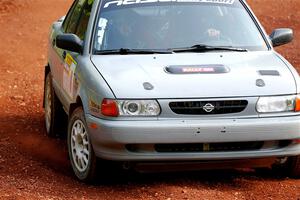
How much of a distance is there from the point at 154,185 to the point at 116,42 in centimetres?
145

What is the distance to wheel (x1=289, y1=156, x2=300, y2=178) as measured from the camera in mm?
7777

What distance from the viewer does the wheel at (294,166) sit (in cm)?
778

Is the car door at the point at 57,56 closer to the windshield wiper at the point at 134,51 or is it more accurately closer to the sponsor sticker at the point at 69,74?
the sponsor sticker at the point at 69,74

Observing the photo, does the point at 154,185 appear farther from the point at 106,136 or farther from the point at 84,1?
the point at 84,1

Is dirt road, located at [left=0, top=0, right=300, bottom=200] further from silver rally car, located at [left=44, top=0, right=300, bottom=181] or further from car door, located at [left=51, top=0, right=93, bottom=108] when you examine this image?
car door, located at [left=51, top=0, right=93, bottom=108]

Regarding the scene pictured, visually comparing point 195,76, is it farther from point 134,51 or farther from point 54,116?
point 54,116

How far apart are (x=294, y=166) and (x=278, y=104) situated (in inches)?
29.8

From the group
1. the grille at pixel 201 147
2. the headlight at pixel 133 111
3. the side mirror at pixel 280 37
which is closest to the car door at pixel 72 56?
the headlight at pixel 133 111

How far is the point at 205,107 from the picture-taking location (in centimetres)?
717

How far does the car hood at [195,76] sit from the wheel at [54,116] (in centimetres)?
179

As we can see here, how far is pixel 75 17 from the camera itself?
9391 mm

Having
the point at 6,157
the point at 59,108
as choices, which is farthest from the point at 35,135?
the point at 6,157

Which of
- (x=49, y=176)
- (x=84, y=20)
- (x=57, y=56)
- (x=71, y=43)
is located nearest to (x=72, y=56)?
(x=71, y=43)

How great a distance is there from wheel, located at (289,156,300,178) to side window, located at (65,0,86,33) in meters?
2.70
